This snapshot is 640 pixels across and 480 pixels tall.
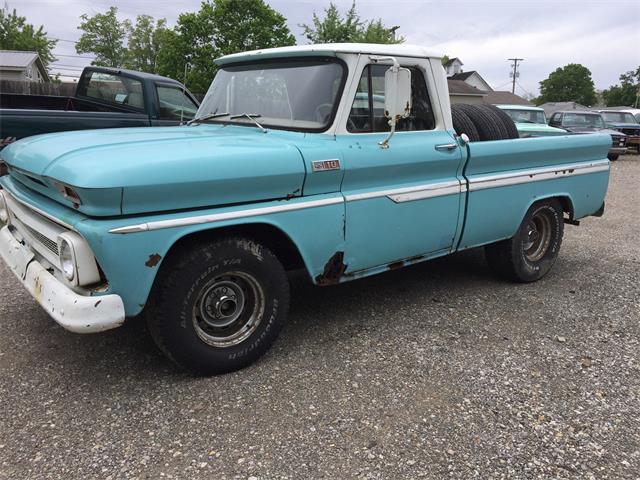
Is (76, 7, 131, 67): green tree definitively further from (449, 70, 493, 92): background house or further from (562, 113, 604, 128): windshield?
(562, 113, 604, 128): windshield

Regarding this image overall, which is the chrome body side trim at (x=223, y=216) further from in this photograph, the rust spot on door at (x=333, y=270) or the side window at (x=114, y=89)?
the side window at (x=114, y=89)

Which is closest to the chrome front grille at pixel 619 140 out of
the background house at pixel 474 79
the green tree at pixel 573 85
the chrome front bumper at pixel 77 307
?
the chrome front bumper at pixel 77 307

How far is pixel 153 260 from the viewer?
2.61 m

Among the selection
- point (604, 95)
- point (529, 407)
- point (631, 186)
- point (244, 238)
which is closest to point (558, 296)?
point (529, 407)

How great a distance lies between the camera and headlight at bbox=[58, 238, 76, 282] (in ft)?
8.45

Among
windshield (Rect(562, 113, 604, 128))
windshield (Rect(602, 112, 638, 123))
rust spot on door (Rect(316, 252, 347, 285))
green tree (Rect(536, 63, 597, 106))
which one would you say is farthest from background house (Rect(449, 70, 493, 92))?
rust spot on door (Rect(316, 252, 347, 285))

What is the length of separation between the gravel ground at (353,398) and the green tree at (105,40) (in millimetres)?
64046

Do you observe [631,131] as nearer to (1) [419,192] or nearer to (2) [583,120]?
(2) [583,120]

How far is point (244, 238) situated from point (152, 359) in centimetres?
100

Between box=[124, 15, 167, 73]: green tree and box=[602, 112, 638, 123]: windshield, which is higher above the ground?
box=[124, 15, 167, 73]: green tree

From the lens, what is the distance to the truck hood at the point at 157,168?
2475mm

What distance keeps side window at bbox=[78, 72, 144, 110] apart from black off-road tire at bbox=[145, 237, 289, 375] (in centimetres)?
527

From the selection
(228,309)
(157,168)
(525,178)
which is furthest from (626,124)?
(157,168)

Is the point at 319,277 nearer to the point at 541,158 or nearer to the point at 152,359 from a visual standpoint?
the point at 152,359
